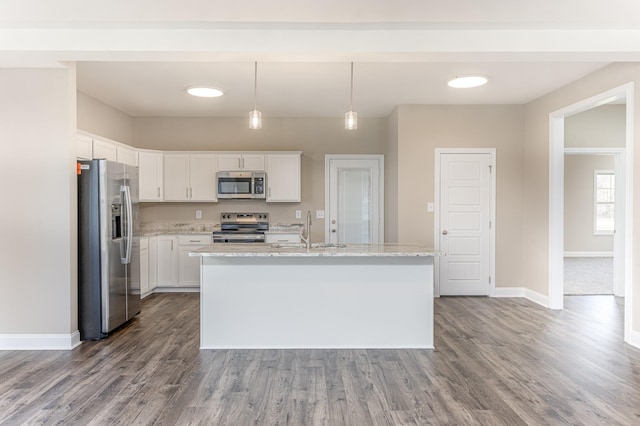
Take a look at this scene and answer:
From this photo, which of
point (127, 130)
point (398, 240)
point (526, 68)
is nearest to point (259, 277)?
point (398, 240)

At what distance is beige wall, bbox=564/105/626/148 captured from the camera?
582 centimetres

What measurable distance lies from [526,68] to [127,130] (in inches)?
219

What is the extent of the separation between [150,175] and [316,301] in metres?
3.65

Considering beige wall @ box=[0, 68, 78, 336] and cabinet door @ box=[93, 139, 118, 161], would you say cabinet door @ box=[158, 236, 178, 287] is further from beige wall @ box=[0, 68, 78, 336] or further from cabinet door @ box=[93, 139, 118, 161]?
beige wall @ box=[0, 68, 78, 336]

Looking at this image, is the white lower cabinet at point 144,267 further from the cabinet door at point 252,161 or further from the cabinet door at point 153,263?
the cabinet door at point 252,161

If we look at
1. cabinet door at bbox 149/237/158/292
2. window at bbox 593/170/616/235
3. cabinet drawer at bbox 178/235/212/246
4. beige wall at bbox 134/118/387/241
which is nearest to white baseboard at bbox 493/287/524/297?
beige wall at bbox 134/118/387/241

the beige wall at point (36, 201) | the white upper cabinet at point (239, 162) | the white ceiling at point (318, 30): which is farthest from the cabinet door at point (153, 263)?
the white ceiling at point (318, 30)

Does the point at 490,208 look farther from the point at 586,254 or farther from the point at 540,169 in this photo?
the point at 586,254

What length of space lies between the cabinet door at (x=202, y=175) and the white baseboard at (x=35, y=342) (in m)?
2.86

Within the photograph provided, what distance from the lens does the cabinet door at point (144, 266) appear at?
212 inches

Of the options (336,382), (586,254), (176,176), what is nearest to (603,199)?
(586,254)

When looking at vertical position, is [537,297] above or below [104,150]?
below

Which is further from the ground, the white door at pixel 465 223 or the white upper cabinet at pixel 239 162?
the white upper cabinet at pixel 239 162

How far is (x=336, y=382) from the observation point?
9.43 feet
